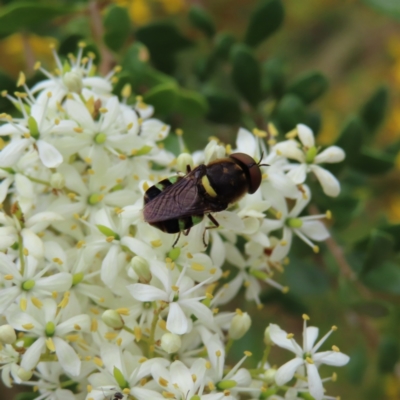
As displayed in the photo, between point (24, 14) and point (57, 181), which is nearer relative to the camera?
point (57, 181)

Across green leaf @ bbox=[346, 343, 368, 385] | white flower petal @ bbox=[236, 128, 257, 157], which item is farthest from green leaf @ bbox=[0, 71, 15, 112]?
green leaf @ bbox=[346, 343, 368, 385]

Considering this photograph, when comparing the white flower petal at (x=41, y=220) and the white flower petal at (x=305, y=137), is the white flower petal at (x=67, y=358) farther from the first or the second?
the white flower petal at (x=305, y=137)

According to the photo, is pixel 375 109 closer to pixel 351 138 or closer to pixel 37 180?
pixel 351 138

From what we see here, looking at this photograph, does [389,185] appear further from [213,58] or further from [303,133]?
[303,133]

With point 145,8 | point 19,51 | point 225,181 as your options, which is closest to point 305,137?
point 225,181

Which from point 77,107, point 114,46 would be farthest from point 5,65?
point 77,107

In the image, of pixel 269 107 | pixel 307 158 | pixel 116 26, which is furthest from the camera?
pixel 269 107

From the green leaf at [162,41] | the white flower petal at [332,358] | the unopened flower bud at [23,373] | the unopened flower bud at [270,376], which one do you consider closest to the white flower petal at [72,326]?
the unopened flower bud at [23,373]

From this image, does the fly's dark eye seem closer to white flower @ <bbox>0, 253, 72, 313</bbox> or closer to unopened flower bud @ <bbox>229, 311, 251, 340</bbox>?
unopened flower bud @ <bbox>229, 311, 251, 340</bbox>

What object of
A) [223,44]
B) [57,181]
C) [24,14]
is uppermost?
[223,44]
